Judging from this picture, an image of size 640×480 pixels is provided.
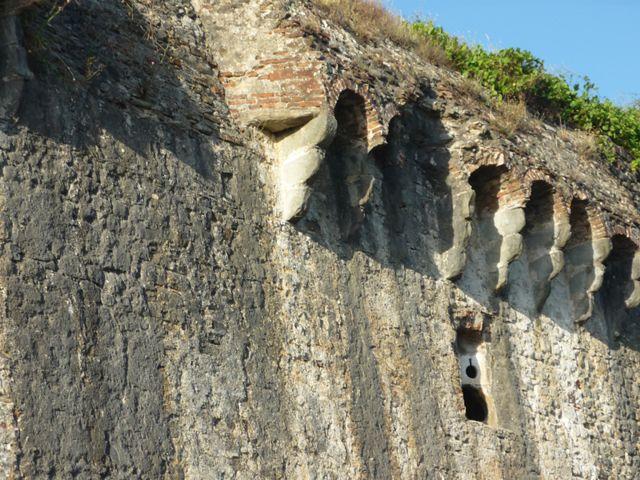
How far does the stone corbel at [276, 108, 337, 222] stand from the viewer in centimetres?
1152

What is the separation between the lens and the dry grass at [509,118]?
47.3 ft

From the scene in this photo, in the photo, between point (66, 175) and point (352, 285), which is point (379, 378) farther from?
point (66, 175)

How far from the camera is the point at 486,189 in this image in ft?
46.3

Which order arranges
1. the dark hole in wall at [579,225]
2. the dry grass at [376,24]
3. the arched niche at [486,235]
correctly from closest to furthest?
the dry grass at [376,24], the arched niche at [486,235], the dark hole in wall at [579,225]

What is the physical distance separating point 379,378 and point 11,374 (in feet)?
13.2

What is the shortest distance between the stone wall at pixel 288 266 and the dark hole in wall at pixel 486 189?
27 mm

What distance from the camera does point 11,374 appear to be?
28.2 ft

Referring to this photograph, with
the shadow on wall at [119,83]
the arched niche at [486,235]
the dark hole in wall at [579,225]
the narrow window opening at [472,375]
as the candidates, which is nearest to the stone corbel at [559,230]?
the dark hole in wall at [579,225]

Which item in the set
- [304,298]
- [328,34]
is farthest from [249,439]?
[328,34]

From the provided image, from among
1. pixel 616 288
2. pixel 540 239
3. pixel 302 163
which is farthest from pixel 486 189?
pixel 302 163

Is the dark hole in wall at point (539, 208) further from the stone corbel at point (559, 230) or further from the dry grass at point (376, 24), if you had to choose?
the dry grass at point (376, 24)

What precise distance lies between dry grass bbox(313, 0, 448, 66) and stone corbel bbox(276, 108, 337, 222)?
173 cm

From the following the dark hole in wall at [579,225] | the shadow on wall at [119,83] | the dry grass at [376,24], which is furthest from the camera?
the dark hole in wall at [579,225]

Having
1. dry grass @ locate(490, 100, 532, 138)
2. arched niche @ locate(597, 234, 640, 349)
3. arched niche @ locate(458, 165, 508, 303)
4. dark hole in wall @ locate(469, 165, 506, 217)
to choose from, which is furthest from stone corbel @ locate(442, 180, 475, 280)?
arched niche @ locate(597, 234, 640, 349)
